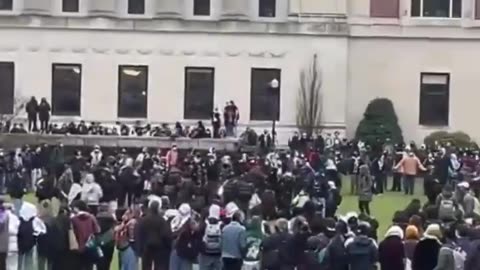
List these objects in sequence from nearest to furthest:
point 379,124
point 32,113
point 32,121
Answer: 1. point 32,113
2. point 32,121
3. point 379,124

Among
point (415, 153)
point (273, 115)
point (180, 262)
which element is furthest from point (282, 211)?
point (273, 115)

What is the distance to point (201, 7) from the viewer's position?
64.5 meters

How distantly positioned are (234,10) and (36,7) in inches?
319

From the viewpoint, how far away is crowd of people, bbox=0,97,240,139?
186 feet

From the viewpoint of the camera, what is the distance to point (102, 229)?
23.7 meters

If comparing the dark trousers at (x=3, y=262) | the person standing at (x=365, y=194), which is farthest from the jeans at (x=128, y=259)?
the person standing at (x=365, y=194)

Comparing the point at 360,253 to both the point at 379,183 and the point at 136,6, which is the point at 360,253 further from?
the point at 136,6

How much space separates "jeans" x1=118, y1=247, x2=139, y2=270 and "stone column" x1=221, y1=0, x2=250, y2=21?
39702 millimetres

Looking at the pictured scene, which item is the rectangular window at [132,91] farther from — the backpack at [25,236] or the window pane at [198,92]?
the backpack at [25,236]

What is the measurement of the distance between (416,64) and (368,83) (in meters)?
2.12

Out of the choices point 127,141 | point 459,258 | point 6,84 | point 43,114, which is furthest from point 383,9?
point 459,258

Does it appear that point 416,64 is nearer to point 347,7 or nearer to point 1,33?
point 347,7

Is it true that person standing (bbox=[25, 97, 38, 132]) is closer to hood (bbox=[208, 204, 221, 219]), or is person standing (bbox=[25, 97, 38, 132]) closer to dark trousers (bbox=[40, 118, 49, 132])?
dark trousers (bbox=[40, 118, 49, 132])

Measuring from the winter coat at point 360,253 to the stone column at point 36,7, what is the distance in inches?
1678
